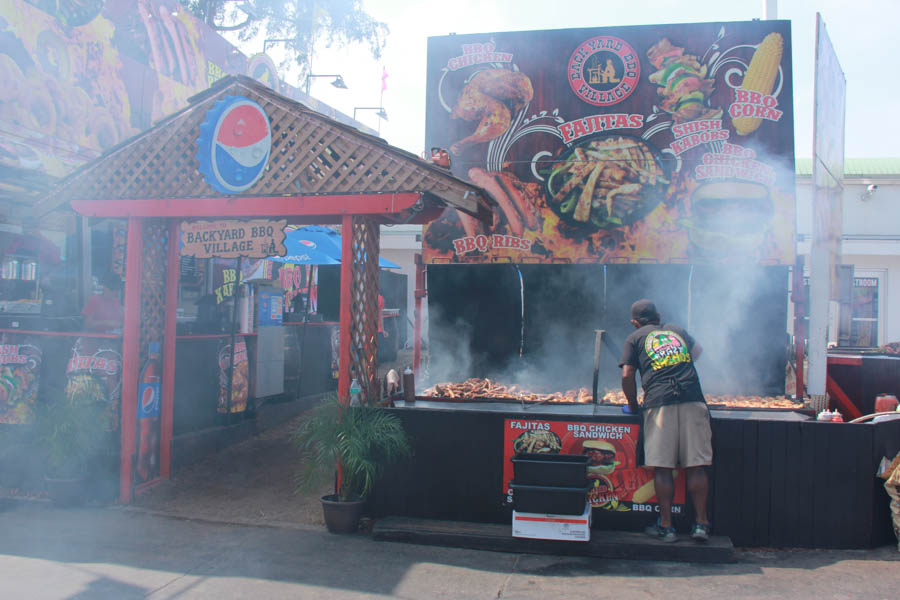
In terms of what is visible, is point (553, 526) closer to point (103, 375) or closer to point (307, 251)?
point (103, 375)

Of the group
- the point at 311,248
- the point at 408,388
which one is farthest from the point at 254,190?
the point at 311,248

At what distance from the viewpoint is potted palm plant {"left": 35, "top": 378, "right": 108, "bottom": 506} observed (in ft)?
20.8

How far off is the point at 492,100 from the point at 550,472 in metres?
A: 4.97

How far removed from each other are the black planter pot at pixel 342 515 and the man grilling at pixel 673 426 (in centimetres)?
257

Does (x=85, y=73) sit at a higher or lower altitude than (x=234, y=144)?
higher

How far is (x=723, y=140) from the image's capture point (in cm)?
773

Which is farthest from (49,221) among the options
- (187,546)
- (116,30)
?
(187,546)

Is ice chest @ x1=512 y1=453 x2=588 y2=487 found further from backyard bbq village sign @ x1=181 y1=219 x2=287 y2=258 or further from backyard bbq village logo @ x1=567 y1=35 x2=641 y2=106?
backyard bbq village logo @ x1=567 y1=35 x2=641 y2=106

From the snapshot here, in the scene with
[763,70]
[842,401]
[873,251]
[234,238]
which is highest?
[763,70]

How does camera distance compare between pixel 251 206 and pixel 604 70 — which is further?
pixel 604 70

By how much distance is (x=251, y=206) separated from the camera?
6.31m

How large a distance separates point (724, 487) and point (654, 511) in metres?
0.63

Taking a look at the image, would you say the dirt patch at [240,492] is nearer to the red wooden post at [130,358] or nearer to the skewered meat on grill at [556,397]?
the red wooden post at [130,358]

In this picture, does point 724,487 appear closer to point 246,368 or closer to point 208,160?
point 208,160
